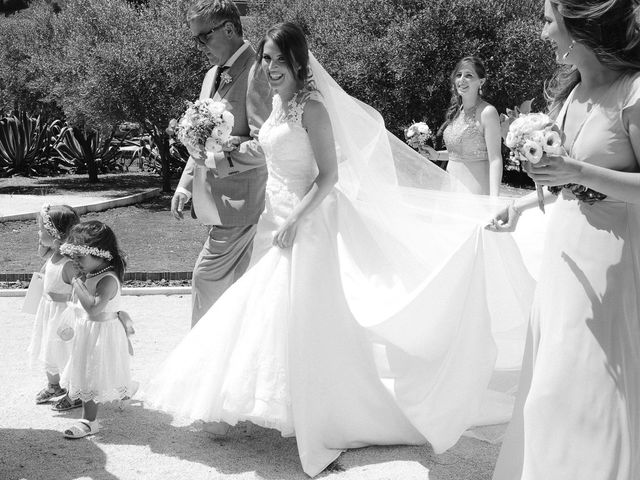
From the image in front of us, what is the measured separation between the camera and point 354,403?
4426mm

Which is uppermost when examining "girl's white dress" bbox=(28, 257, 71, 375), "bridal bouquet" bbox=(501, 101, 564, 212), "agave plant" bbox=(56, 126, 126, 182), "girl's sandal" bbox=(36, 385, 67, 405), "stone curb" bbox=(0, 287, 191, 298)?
"bridal bouquet" bbox=(501, 101, 564, 212)

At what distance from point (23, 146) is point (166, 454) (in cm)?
2304

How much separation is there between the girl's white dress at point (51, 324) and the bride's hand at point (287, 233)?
1678 mm

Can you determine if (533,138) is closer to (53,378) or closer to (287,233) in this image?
(287,233)

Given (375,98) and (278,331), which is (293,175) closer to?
(278,331)

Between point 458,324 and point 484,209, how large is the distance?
53.8 inches

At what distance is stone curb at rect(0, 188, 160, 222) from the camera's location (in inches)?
591

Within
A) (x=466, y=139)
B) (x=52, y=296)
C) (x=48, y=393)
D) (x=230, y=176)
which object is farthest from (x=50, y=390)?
(x=466, y=139)

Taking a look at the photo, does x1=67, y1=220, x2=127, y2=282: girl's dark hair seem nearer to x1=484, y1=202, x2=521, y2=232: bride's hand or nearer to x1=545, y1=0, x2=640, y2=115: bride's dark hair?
x1=484, y1=202, x2=521, y2=232: bride's hand

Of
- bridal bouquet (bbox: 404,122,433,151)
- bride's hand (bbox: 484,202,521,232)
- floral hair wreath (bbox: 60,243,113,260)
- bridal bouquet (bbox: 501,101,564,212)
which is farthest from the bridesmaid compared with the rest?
bridal bouquet (bbox: 501,101,564,212)

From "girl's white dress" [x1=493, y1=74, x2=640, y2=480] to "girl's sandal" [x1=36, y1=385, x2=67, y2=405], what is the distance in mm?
3499

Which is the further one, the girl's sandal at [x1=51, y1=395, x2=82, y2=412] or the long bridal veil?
the girl's sandal at [x1=51, y1=395, x2=82, y2=412]

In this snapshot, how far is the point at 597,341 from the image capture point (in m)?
2.99

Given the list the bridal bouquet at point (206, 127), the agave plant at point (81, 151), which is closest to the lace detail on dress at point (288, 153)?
the bridal bouquet at point (206, 127)
